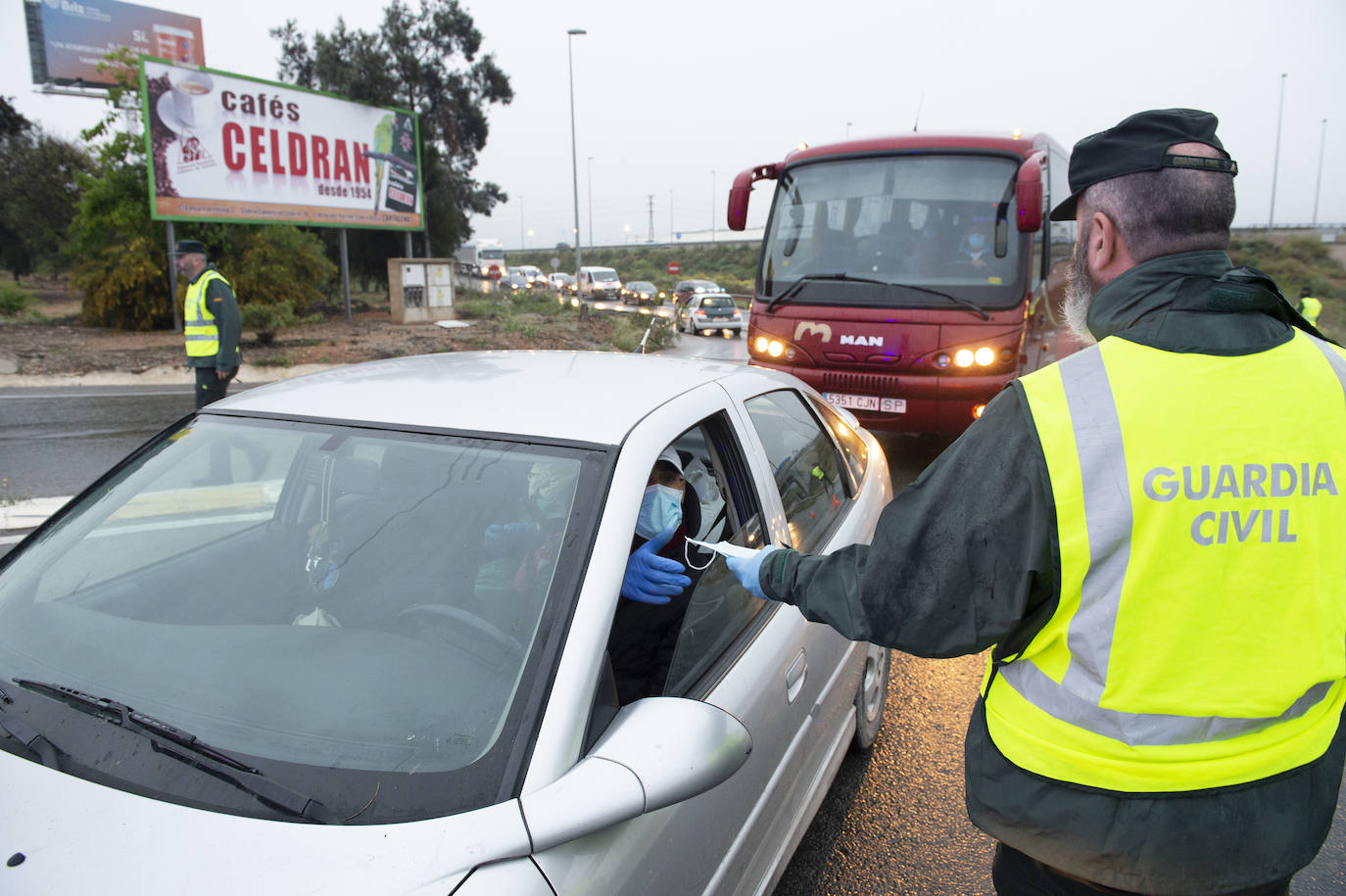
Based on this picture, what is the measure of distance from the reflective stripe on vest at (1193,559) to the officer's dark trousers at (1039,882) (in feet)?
0.71

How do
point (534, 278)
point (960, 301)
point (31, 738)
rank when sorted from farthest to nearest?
1. point (534, 278)
2. point (960, 301)
3. point (31, 738)

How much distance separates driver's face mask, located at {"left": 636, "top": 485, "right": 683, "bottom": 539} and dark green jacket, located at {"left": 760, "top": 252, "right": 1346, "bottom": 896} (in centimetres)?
71

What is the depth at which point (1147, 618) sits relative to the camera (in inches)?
49.8

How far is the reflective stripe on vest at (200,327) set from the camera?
716 centimetres

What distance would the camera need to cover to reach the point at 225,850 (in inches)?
50.3

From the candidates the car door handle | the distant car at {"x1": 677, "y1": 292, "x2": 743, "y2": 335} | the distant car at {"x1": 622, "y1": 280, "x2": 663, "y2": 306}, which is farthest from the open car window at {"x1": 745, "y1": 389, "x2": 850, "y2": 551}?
the distant car at {"x1": 622, "y1": 280, "x2": 663, "y2": 306}

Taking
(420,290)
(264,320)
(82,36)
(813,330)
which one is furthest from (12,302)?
(813,330)

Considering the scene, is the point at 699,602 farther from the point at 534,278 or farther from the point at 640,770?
the point at 534,278

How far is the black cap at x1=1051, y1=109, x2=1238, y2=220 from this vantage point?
1447 millimetres

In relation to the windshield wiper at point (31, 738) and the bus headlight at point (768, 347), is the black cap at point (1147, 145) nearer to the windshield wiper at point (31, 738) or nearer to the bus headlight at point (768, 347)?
the windshield wiper at point (31, 738)

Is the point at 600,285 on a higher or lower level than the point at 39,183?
lower

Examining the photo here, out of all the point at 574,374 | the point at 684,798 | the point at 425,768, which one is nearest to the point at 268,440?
the point at 574,374

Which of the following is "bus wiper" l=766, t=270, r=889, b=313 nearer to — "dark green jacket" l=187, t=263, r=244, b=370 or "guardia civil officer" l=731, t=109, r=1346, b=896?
"dark green jacket" l=187, t=263, r=244, b=370

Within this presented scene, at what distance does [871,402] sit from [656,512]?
204 inches
